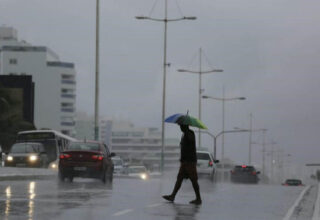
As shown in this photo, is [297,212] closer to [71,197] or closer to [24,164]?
[71,197]

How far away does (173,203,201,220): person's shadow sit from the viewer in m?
14.3

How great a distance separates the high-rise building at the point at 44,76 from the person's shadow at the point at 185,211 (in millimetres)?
174445

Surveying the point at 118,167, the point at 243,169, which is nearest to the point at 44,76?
the point at 118,167

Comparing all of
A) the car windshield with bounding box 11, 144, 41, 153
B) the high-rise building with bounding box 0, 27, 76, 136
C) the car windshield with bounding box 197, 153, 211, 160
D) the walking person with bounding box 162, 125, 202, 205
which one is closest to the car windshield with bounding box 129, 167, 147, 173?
the car windshield with bounding box 11, 144, 41, 153

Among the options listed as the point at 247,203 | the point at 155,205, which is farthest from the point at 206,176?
the point at 155,205

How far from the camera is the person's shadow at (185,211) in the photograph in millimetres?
14348

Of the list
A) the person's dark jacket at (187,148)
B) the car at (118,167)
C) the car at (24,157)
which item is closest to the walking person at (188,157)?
the person's dark jacket at (187,148)

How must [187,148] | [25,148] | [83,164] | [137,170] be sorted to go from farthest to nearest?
1. [137,170]
2. [25,148]
3. [83,164]
4. [187,148]

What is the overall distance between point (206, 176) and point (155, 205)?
27455mm

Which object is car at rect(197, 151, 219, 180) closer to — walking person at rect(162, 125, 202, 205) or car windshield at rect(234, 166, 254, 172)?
car windshield at rect(234, 166, 254, 172)

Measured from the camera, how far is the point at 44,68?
193250mm

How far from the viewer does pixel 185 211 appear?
1580 cm

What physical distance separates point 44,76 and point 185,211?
180 metres

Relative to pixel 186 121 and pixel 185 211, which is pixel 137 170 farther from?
pixel 185 211
